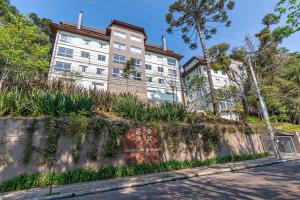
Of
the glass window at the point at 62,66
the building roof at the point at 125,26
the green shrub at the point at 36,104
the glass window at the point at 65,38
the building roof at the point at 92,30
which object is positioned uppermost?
the building roof at the point at 125,26

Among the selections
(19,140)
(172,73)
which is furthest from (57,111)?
(172,73)

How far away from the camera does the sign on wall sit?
32.4ft

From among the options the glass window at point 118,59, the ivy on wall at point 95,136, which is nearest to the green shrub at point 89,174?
the ivy on wall at point 95,136

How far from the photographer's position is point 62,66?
88.6 ft

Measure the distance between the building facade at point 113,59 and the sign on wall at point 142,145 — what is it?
15012 mm

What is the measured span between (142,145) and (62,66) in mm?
23193

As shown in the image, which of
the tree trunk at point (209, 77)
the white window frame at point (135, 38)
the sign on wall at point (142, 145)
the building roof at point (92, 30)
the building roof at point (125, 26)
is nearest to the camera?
the sign on wall at point (142, 145)

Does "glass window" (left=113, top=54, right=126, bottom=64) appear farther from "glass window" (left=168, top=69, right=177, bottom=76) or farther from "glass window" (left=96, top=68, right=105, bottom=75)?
"glass window" (left=168, top=69, right=177, bottom=76)

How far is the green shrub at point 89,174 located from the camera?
6.84m

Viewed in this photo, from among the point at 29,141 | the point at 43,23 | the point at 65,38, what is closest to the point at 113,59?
the point at 65,38

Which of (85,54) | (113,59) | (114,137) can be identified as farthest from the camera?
(113,59)

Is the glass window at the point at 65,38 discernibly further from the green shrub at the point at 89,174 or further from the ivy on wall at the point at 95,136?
the green shrub at the point at 89,174

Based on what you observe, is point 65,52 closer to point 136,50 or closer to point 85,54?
point 85,54

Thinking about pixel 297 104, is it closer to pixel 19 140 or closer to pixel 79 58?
pixel 19 140
